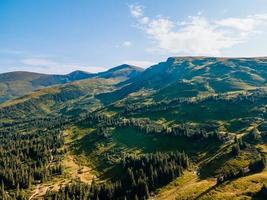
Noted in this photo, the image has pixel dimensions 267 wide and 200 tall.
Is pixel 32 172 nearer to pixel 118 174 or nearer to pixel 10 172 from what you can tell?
pixel 10 172

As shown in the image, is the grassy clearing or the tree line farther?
the tree line

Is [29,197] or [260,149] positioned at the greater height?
[260,149]

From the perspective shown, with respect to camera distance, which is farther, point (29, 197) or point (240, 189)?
point (29, 197)

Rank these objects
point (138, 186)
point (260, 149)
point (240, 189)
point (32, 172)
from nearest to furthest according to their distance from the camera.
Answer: point (240, 189) < point (138, 186) < point (260, 149) < point (32, 172)

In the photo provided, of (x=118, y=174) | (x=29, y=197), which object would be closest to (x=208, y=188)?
(x=118, y=174)

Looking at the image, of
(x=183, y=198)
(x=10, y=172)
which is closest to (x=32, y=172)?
(x=10, y=172)

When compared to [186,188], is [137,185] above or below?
below

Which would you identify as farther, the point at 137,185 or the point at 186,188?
Result: the point at 137,185

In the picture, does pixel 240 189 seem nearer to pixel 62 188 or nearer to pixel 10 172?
pixel 62 188

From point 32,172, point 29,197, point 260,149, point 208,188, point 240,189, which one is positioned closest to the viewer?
point 240,189

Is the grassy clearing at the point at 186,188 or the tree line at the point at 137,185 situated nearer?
the grassy clearing at the point at 186,188
